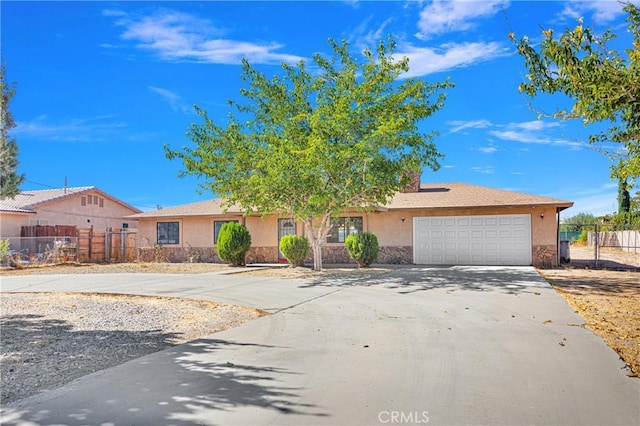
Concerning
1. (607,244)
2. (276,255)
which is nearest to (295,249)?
(276,255)

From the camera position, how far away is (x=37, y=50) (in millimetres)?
13320

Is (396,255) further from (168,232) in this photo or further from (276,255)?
(168,232)

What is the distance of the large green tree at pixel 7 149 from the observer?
9430 mm

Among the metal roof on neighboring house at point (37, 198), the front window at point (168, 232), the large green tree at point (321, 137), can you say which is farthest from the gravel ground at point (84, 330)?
the metal roof on neighboring house at point (37, 198)

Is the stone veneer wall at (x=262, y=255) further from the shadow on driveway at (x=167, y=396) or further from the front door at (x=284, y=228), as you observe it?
the shadow on driveway at (x=167, y=396)

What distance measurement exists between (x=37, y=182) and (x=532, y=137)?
37.3 meters

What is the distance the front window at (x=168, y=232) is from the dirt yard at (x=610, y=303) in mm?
18208

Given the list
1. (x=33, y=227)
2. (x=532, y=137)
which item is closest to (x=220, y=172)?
(x=532, y=137)

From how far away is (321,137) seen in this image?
1411 cm

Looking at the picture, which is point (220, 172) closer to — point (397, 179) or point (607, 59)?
point (397, 179)

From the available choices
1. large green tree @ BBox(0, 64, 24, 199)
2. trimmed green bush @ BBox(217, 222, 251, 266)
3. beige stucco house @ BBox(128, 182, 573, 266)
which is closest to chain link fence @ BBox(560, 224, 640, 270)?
beige stucco house @ BBox(128, 182, 573, 266)

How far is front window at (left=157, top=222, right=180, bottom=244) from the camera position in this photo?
23.9 m

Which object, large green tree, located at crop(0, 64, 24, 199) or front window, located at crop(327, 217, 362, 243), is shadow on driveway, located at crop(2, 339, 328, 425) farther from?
front window, located at crop(327, 217, 362, 243)

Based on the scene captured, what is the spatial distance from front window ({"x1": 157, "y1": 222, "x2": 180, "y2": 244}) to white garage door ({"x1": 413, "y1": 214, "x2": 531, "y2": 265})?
12.8 meters
